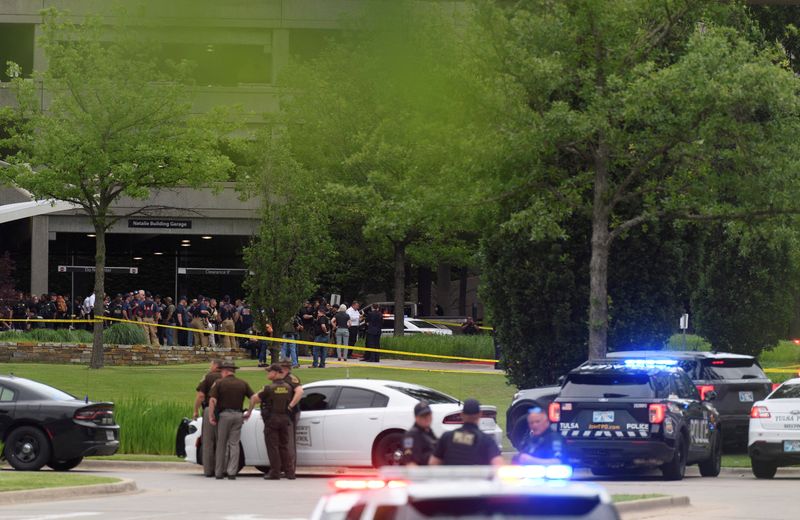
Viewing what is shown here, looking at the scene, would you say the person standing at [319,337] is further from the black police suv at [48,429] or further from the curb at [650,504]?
the curb at [650,504]

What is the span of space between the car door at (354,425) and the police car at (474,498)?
1642 cm

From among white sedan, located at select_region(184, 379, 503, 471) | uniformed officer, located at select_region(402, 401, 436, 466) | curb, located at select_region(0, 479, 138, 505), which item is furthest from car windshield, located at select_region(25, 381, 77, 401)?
uniformed officer, located at select_region(402, 401, 436, 466)

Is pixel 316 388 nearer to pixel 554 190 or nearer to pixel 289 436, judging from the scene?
pixel 289 436

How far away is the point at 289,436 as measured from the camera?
21.5 m

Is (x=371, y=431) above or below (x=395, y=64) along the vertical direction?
below

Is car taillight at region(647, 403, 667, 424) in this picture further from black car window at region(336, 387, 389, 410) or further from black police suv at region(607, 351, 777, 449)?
black car window at region(336, 387, 389, 410)

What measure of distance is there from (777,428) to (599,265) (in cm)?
755

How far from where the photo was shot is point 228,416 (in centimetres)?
2169

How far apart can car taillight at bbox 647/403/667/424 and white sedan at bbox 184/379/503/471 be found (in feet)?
8.14

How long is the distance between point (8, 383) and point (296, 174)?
19.7 metres

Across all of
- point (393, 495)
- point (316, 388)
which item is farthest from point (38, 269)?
point (393, 495)

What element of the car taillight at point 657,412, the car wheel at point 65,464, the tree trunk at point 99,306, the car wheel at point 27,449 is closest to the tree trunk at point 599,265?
the car taillight at point 657,412

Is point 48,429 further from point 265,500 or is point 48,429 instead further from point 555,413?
point 555,413

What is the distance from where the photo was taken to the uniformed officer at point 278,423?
21.2 meters
